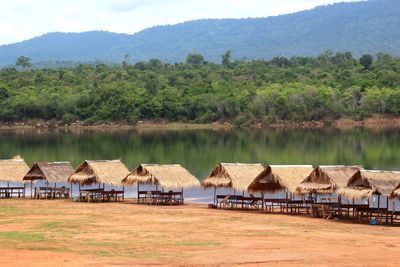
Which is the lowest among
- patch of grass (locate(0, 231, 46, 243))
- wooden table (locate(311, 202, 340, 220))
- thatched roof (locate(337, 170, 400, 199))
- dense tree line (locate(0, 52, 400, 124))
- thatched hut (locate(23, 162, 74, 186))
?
wooden table (locate(311, 202, 340, 220))

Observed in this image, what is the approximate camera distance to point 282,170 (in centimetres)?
4078

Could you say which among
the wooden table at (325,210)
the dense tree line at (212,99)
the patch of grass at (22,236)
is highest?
the dense tree line at (212,99)

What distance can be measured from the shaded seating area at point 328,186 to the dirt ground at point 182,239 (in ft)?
3.14

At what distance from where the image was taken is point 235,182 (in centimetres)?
4238

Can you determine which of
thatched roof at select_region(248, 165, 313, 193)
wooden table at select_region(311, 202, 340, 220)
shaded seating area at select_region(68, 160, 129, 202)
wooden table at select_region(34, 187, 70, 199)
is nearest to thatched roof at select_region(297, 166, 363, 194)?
wooden table at select_region(311, 202, 340, 220)

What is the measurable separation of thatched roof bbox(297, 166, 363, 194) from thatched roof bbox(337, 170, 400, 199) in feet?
5.19

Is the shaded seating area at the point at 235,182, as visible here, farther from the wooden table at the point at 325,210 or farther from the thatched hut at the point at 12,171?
the thatched hut at the point at 12,171

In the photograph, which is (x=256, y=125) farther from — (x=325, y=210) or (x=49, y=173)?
(x=325, y=210)

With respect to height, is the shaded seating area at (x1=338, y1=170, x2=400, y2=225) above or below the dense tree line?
below

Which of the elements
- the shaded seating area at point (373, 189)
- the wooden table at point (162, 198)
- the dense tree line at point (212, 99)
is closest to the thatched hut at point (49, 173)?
the wooden table at point (162, 198)

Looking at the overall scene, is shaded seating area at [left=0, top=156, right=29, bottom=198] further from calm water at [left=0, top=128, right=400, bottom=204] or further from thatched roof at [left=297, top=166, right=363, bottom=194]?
thatched roof at [left=297, top=166, right=363, bottom=194]

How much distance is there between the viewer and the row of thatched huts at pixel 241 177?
117ft

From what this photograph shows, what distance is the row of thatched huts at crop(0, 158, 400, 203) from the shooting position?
1400 inches

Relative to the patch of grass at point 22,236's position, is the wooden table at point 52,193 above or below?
below
